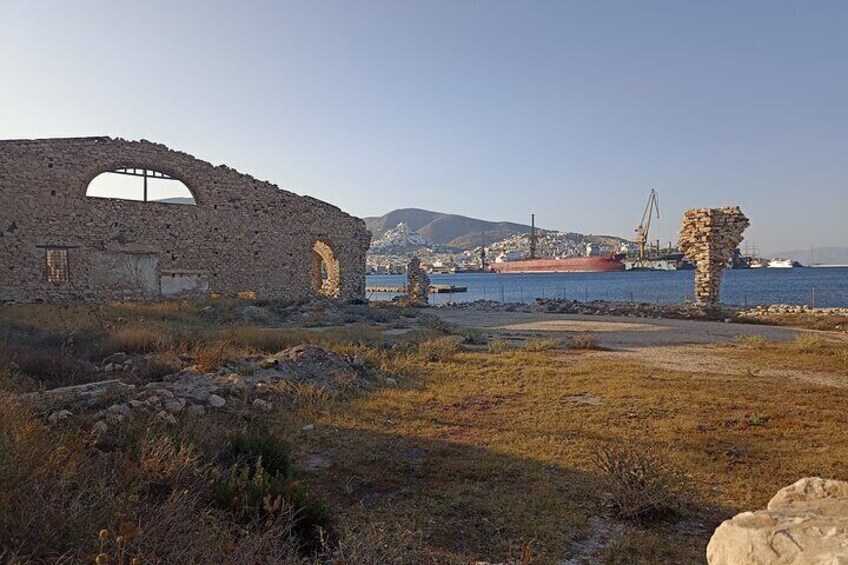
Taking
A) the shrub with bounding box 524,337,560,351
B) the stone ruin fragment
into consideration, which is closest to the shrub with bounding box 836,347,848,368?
the shrub with bounding box 524,337,560,351

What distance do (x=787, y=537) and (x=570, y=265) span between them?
12271 centimetres

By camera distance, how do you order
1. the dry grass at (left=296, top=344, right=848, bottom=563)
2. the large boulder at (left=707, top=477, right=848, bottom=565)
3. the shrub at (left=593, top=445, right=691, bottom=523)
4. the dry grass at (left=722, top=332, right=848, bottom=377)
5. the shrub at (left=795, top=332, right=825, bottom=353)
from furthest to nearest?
1. the shrub at (left=795, top=332, right=825, bottom=353)
2. the dry grass at (left=722, top=332, right=848, bottom=377)
3. the shrub at (left=593, top=445, right=691, bottom=523)
4. the dry grass at (left=296, top=344, right=848, bottom=563)
5. the large boulder at (left=707, top=477, right=848, bottom=565)

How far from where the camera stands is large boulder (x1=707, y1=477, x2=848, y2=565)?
2152 mm

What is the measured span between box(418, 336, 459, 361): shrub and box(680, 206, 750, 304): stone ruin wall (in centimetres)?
Answer: 1532

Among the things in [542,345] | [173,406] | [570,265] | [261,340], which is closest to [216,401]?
[173,406]

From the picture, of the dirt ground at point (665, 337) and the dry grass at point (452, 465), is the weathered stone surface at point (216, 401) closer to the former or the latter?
the dry grass at point (452, 465)

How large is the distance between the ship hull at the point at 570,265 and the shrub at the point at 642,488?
386ft

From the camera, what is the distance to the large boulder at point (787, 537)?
215 cm

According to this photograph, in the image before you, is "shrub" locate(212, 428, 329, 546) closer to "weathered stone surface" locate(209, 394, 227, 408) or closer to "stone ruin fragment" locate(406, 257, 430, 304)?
"weathered stone surface" locate(209, 394, 227, 408)

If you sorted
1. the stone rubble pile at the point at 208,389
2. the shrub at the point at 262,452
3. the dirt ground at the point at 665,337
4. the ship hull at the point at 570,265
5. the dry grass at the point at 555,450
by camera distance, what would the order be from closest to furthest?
the dry grass at the point at 555,450
the shrub at the point at 262,452
the stone rubble pile at the point at 208,389
the dirt ground at the point at 665,337
the ship hull at the point at 570,265

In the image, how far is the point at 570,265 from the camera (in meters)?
121

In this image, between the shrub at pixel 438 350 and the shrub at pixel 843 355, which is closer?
the shrub at pixel 843 355

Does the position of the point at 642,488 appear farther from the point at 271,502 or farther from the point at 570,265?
the point at 570,265

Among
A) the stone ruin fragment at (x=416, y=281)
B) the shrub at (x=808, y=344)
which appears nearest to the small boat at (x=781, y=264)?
the stone ruin fragment at (x=416, y=281)
